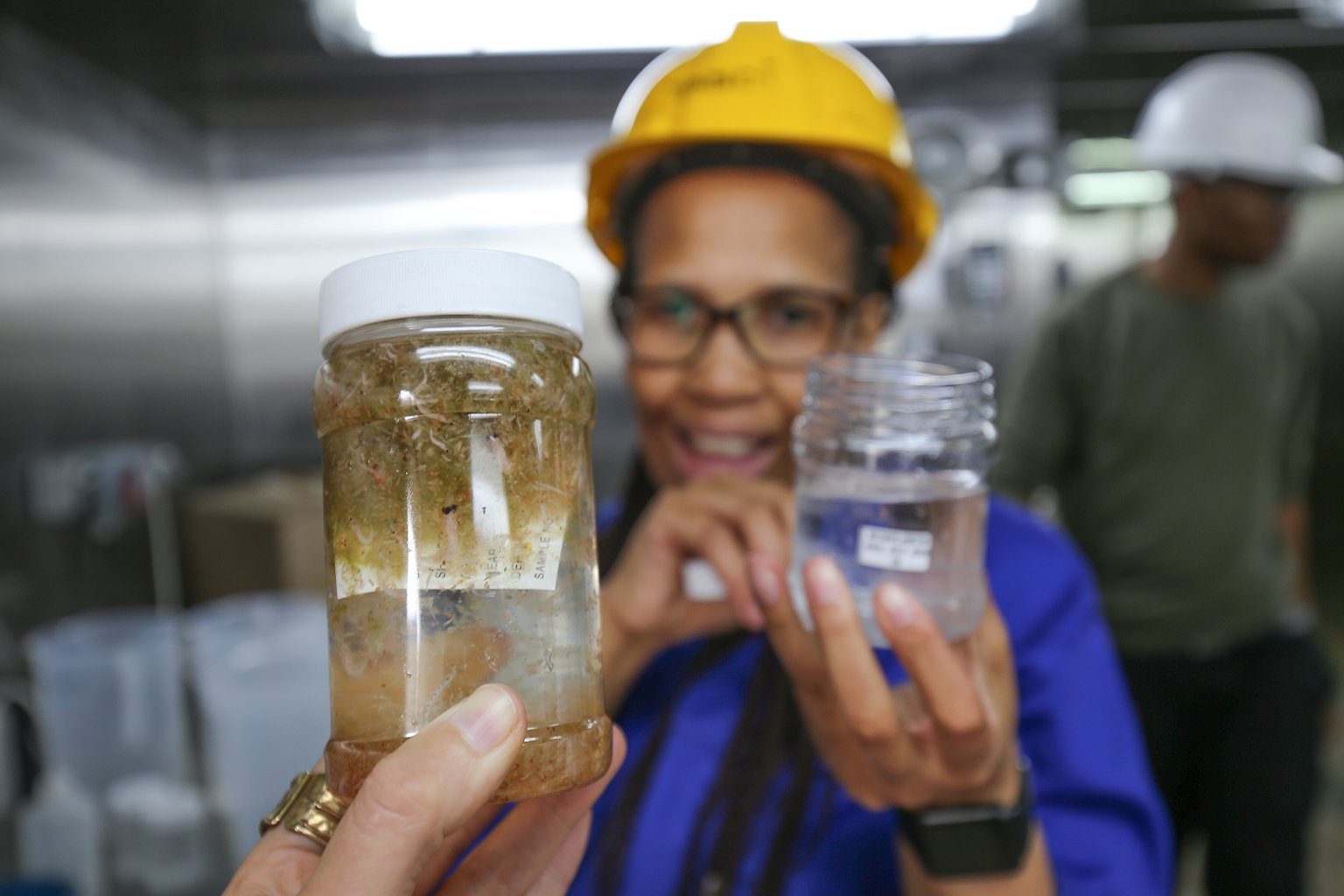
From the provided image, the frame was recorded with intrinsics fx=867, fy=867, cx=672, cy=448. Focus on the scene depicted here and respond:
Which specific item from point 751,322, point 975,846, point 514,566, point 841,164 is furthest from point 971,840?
point 841,164

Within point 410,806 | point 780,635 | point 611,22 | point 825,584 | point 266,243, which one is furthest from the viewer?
point 266,243

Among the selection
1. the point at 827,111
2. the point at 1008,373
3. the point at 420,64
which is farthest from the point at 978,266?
the point at 827,111

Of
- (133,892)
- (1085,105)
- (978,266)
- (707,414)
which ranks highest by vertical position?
→ (1085,105)

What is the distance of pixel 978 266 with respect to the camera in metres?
3.71

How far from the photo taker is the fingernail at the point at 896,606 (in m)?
0.66

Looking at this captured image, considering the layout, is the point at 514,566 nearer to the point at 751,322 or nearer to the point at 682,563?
the point at 682,563

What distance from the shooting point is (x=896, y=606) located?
660mm

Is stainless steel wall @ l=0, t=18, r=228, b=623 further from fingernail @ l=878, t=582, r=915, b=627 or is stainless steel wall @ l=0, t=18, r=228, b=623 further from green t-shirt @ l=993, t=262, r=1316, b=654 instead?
green t-shirt @ l=993, t=262, r=1316, b=654

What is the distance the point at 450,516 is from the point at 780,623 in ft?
1.24

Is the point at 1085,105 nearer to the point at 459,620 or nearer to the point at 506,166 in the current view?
the point at 506,166

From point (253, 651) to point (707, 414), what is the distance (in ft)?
3.70

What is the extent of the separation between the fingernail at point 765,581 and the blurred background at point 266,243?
116 cm

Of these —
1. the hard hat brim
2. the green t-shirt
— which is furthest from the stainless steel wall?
the green t-shirt

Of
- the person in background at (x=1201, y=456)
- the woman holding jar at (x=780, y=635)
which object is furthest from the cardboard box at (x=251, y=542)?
the person in background at (x=1201, y=456)
